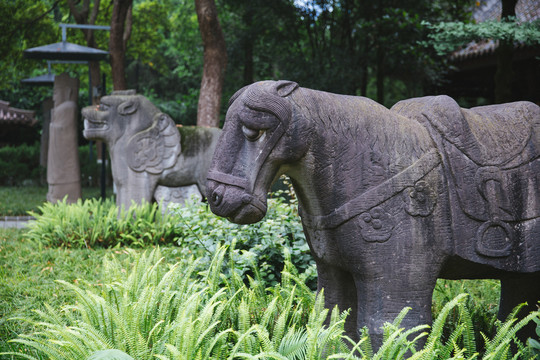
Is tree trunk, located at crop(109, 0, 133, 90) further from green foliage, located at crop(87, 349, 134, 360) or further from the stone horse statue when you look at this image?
green foliage, located at crop(87, 349, 134, 360)

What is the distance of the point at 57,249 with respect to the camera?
6.91 metres

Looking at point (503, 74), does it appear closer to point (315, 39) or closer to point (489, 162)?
point (489, 162)

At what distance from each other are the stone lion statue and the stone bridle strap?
5407mm

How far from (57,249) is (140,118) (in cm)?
209

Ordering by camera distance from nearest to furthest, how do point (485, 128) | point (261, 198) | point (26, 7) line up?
point (261, 198) < point (485, 128) < point (26, 7)

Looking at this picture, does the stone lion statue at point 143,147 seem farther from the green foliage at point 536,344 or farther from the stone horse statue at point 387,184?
the green foliage at point 536,344

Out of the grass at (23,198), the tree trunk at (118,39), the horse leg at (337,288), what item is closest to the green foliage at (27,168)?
the grass at (23,198)

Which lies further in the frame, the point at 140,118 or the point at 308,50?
the point at 308,50

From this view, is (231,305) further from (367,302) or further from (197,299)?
(367,302)

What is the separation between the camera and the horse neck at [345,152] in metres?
2.51

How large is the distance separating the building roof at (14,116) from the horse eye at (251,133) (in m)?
19.0

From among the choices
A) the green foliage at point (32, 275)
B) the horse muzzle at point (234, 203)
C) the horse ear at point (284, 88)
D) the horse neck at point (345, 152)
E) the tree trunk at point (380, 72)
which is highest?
the tree trunk at point (380, 72)

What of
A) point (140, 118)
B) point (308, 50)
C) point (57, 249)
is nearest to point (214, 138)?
point (140, 118)

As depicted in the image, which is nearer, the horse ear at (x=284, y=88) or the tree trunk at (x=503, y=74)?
the horse ear at (x=284, y=88)
